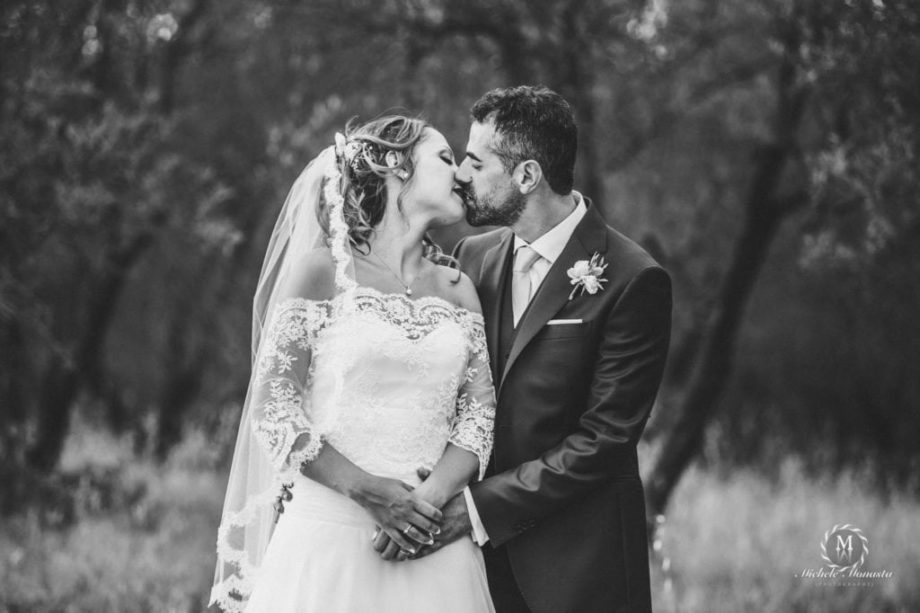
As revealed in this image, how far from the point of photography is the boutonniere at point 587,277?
3527 millimetres

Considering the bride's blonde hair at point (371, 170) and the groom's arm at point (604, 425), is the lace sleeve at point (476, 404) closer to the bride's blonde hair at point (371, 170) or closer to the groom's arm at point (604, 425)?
the groom's arm at point (604, 425)

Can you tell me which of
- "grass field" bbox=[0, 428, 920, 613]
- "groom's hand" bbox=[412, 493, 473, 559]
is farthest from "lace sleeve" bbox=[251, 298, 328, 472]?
"grass field" bbox=[0, 428, 920, 613]

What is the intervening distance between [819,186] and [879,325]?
19.3 ft

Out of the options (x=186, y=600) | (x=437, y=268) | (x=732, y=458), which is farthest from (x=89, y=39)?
(x=732, y=458)

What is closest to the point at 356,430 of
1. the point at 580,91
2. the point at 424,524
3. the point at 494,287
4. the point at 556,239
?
the point at 424,524

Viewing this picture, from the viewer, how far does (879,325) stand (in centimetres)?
1086

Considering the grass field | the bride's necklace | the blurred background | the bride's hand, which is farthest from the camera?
the grass field

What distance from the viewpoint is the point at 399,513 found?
126 inches

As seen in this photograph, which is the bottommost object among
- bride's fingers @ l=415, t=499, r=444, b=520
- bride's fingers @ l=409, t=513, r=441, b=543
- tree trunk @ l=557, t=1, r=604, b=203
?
bride's fingers @ l=409, t=513, r=441, b=543

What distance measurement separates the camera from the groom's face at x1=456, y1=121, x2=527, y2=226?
370 centimetres

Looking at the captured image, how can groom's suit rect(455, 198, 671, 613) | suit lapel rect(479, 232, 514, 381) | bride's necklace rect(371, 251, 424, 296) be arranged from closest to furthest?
groom's suit rect(455, 198, 671, 613), bride's necklace rect(371, 251, 424, 296), suit lapel rect(479, 232, 514, 381)

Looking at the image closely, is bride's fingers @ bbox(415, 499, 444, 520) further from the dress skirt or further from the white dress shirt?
the white dress shirt

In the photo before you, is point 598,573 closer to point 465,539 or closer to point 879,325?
point 465,539

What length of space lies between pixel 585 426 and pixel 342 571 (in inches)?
37.6
